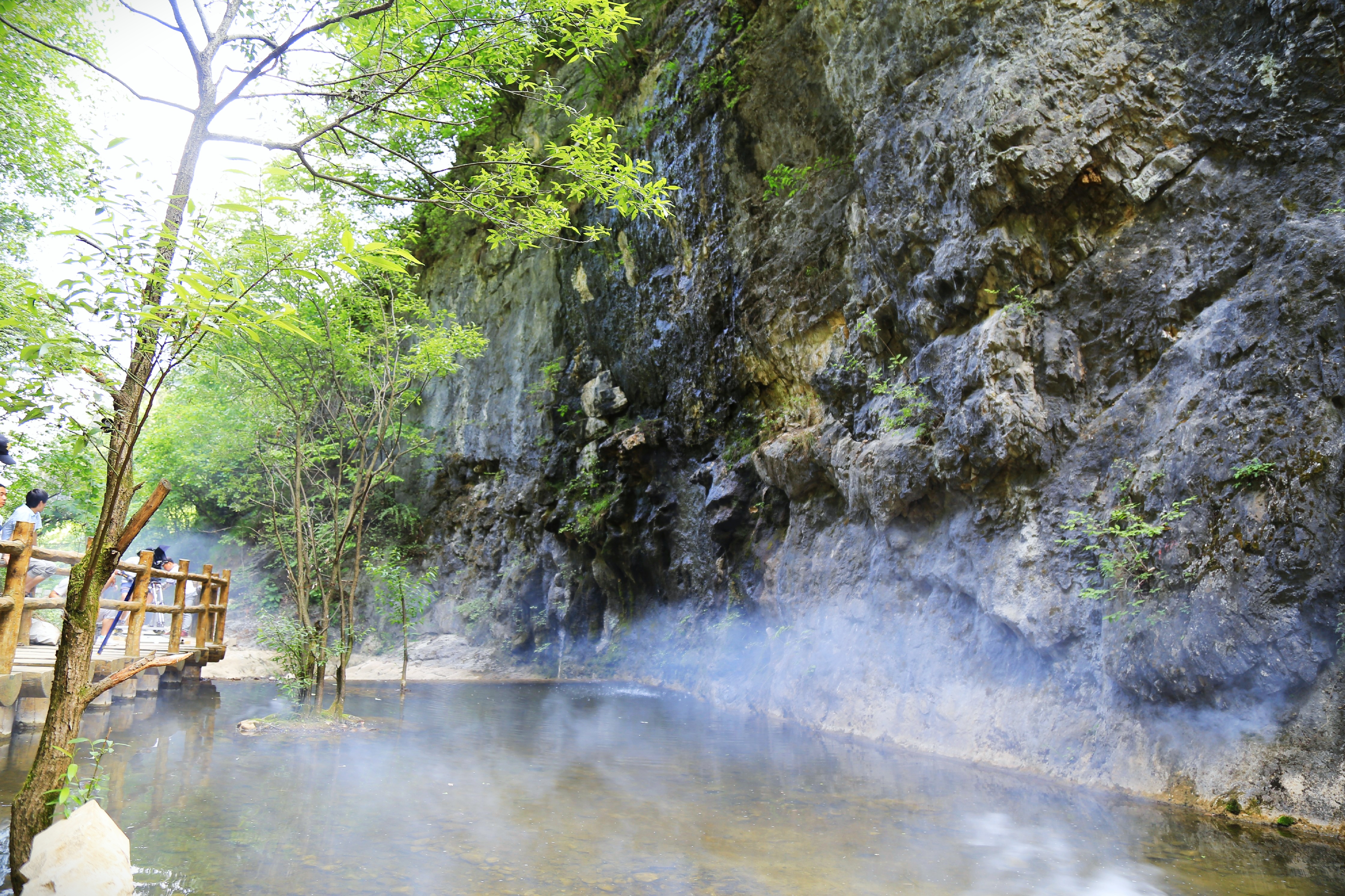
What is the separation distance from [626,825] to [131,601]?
8.08 metres

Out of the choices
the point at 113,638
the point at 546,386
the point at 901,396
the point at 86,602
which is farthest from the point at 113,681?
the point at 546,386

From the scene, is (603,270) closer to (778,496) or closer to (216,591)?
(778,496)

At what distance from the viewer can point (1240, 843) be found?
4.96 metres

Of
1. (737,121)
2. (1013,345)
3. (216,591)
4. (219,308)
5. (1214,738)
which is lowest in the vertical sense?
(1214,738)

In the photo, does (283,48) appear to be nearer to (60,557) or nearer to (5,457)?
(5,457)

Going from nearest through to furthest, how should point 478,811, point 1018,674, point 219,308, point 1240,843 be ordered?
point 219,308
point 1240,843
point 478,811
point 1018,674

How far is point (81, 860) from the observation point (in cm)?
304

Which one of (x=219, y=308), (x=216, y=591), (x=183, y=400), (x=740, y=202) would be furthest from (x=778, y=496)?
(x=183, y=400)

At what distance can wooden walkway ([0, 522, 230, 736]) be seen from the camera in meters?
6.25

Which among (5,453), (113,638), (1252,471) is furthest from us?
(113,638)

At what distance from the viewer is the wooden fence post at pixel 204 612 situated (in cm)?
1189

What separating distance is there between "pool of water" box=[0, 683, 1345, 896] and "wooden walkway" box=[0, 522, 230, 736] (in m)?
0.53

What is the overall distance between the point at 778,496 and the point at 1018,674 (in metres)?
6.08

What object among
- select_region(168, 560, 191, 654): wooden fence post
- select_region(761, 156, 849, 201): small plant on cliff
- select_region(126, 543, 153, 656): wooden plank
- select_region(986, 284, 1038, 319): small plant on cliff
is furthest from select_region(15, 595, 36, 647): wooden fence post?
select_region(761, 156, 849, 201): small plant on cliff
